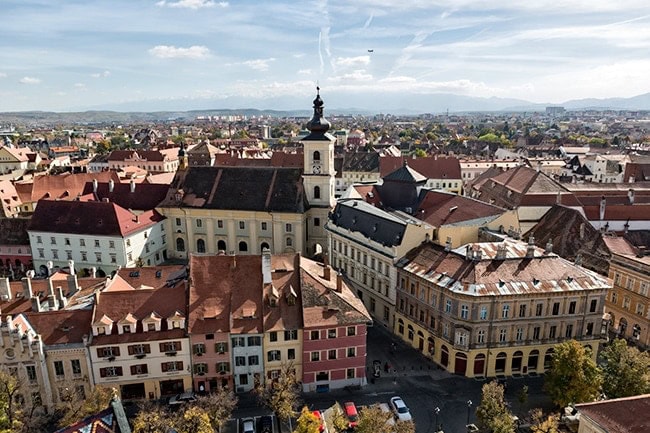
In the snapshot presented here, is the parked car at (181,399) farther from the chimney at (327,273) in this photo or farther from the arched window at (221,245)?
the arched window at (221,245)

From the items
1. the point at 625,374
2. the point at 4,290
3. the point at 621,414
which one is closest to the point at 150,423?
the point at 4,290

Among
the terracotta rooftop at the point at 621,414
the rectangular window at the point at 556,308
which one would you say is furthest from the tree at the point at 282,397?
the rectangular window at the point at 556,308

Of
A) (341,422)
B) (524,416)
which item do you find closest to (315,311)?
(341,422)

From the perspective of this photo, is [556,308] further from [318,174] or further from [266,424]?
[318,174]

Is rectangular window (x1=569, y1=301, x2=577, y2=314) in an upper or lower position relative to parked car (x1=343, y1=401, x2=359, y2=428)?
upper

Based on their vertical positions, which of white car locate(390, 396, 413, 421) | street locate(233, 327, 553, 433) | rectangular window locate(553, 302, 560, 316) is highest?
rectangular window locate(553, 302, 560, 316)

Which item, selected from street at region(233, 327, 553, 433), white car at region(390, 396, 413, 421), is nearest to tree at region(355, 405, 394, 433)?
white car at region(390, 396, 413, 421)

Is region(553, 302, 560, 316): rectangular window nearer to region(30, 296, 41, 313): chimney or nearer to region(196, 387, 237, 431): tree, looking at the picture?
region(196, 387, 237, 431): tree
